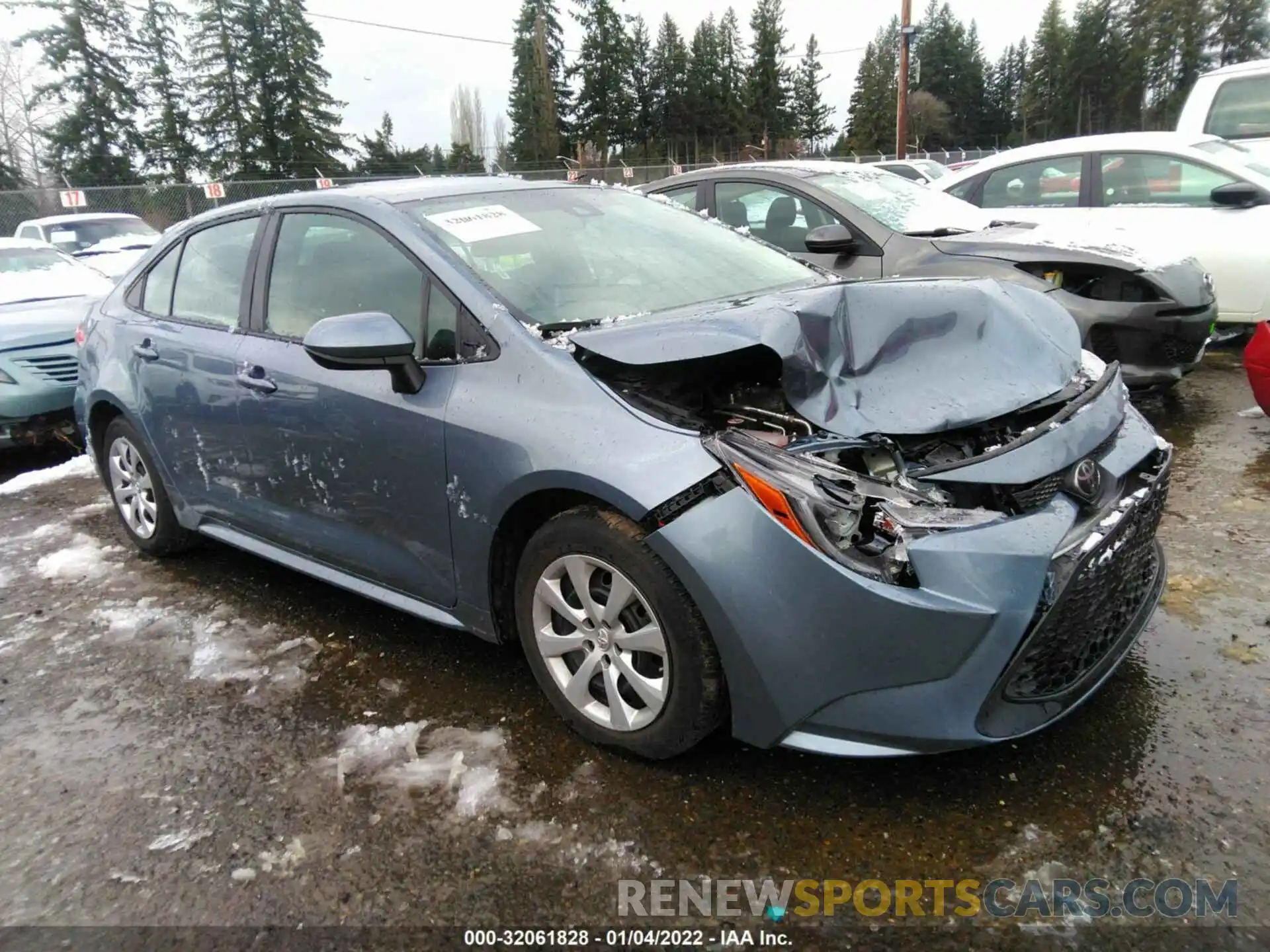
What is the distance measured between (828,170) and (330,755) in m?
5.02

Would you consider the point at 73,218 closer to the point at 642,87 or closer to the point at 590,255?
the point at 590,255

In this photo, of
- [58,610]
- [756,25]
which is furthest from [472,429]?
[756,25]

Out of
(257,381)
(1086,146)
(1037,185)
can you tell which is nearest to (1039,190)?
(1037,185)

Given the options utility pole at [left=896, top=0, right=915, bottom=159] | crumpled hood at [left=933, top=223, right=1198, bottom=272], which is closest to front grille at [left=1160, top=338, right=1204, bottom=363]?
crumpled hood at [left=933, top=223, right=1198, bottom=272]

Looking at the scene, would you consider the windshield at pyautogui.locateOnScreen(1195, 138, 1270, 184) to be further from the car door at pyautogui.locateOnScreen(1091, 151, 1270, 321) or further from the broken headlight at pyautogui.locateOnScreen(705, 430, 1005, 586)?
the broken headlight at pyautogui.locateOnScreen(705, 430, 1005, 586)

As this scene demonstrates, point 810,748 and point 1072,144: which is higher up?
point 1072,144

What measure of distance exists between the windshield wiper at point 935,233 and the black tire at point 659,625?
3.91 metres

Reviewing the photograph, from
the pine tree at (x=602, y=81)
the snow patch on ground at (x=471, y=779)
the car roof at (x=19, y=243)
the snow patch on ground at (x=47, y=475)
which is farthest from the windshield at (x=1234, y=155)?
the pine tree at (x=602, y=81)

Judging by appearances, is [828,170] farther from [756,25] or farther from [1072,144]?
[756,25]

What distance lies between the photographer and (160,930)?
209 cm

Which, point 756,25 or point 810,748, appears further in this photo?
point 756,25

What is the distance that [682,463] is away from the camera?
225 centimetres

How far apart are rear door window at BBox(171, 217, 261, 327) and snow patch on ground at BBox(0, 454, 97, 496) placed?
229 cm

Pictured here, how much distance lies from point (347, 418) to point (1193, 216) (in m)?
6.47
